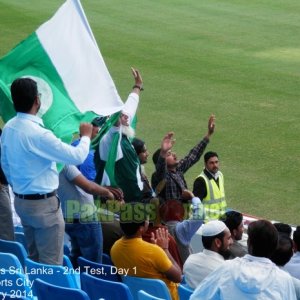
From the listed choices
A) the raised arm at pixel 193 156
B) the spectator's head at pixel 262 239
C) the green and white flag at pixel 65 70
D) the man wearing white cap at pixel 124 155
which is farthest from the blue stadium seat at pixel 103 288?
the raised arm at pixel 193 156

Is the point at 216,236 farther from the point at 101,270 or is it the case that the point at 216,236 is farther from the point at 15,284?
the point at 15,284

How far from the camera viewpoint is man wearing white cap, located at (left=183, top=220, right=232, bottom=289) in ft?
21.2

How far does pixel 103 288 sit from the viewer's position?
6.20m

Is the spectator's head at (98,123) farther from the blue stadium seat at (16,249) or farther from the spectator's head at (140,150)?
the blue stadium seat at (16,249)

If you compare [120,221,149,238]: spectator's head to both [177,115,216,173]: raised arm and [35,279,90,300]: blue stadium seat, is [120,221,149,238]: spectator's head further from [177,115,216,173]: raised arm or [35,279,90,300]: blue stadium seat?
[177,115,216,173]: raised arm

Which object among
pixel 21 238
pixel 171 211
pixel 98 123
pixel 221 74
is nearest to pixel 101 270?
pixel 21 238

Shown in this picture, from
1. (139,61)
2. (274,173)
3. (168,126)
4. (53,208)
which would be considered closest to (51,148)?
(53,208)

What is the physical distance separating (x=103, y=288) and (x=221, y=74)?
1254 centimetres

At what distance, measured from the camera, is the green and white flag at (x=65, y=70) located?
7.71 metres

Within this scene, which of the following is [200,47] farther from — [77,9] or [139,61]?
[77,9]

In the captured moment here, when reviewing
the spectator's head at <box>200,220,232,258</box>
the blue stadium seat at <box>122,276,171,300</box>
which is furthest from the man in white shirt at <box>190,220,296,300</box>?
the spectator's head at <box>200,220,232,258</box>

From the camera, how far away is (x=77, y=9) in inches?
319

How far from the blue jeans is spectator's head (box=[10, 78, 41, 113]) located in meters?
1.43

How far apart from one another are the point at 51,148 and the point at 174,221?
2129 millimetres
